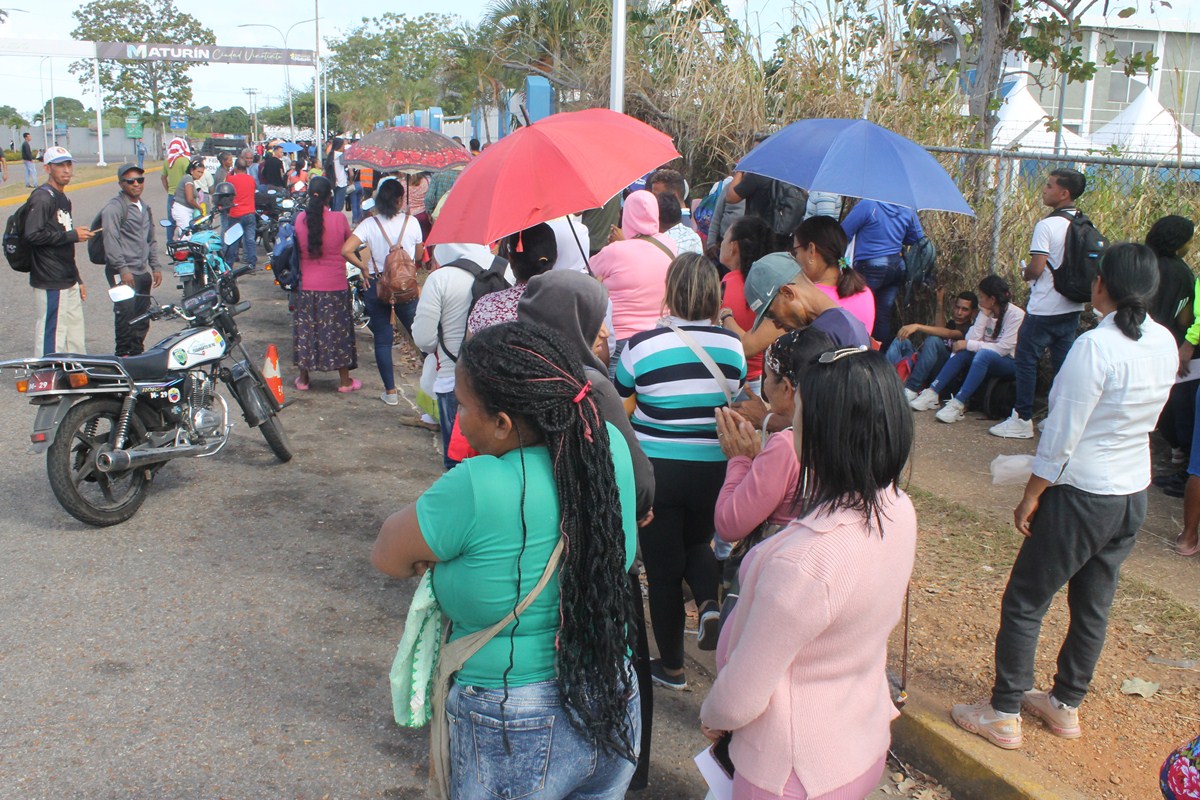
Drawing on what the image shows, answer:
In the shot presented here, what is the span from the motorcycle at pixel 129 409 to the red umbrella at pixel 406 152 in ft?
17.1

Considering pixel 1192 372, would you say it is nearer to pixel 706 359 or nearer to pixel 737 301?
pixel 737 301

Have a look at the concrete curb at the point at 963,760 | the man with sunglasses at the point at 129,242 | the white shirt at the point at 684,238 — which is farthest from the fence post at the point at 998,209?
the man with sunglasses at the point at 129,242

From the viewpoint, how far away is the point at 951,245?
28.8 feet

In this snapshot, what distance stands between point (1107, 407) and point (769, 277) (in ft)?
4.32

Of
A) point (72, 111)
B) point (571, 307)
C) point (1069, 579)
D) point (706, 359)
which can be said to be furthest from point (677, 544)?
point (72, 111)

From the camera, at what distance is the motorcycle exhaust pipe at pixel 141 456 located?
18.2ft

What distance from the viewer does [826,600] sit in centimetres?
196

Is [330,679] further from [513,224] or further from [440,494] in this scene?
[440,494]

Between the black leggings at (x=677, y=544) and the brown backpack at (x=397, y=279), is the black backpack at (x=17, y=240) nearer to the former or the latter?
the brown backpack at (x=397, y=279)

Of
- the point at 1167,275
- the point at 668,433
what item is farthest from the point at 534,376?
the point at 1167,275

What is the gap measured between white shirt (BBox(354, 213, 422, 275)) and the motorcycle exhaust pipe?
2517 mm

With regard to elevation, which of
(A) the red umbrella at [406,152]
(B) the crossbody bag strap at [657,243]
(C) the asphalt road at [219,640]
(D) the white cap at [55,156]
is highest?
(A) the red umbrella at [406,152]

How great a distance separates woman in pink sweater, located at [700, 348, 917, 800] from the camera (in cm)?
198

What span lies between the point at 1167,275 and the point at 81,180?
41309 millimetres
